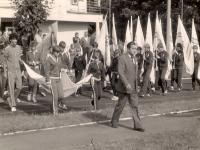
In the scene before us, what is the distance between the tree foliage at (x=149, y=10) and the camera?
151 ft

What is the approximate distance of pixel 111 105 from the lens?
16891 mm

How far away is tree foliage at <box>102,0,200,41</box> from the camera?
45906 mm

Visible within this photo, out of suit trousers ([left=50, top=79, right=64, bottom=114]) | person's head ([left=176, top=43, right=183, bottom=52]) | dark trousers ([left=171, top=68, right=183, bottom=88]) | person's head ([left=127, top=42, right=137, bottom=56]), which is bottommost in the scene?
dark trousers ([left=171, top=68, right=183, bottom=88])

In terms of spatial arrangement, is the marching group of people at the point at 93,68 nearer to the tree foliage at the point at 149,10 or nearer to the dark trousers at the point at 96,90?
the dark trousers at the point at 96,90

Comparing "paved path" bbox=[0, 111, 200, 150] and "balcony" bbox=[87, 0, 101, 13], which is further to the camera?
"balcony" bbox=[87, 0, 101, 13]

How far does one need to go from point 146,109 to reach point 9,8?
20.7m

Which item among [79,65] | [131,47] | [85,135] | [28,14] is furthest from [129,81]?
[28,14]

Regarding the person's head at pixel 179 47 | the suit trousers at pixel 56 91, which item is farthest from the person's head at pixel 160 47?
the suit trousers at pixel 56 91

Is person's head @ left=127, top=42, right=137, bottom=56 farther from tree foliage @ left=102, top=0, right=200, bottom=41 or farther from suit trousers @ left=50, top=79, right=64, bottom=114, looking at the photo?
tree foliage @ left=102, top=0, right=200, bottom=41

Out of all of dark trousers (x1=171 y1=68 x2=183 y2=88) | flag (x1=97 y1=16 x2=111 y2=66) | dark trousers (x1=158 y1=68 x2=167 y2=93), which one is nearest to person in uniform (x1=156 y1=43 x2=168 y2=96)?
dark trousers (x1=158 y1=68 x2=167 y2=93)

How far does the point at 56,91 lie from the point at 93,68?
2.15 m

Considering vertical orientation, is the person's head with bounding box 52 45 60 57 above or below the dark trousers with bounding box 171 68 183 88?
above

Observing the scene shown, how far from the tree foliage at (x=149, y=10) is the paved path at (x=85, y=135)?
32.2 metres

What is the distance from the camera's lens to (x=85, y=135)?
11531 millimetres
